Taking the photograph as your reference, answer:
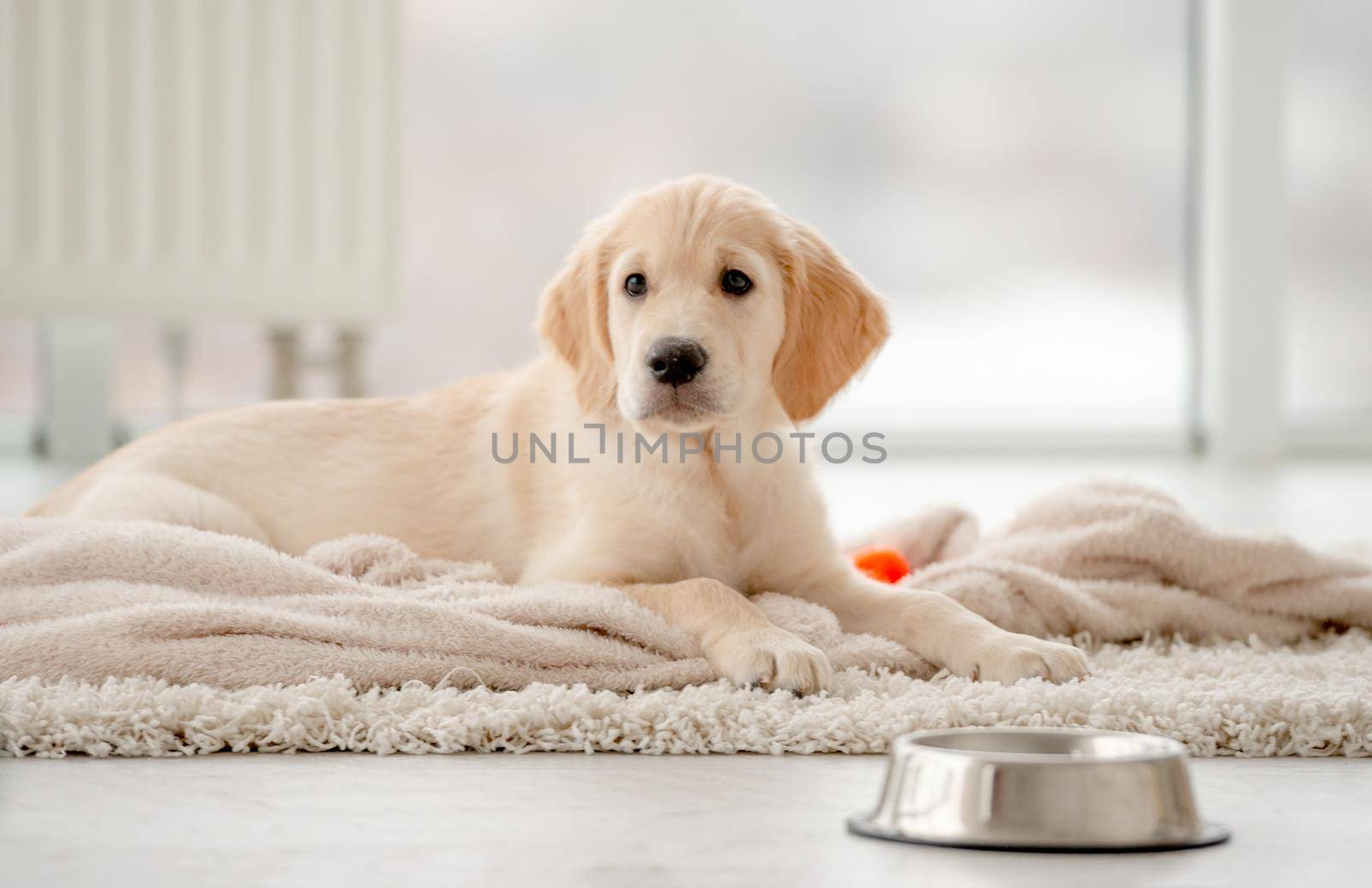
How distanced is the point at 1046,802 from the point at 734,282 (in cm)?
107

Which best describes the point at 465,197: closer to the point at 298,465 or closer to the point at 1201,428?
the point at 1201,428

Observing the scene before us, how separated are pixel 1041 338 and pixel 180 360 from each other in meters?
3.73

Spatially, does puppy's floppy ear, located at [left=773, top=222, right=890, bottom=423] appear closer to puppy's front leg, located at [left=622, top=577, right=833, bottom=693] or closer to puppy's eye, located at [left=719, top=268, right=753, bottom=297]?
puppy's eye, located at [left=719, top=268, right=753, bottom=297]

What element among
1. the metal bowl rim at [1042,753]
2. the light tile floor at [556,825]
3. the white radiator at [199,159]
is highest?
the white radiator at [199,159]

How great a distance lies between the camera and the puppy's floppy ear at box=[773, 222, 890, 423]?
2.10m

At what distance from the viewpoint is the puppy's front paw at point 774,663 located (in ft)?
5.37

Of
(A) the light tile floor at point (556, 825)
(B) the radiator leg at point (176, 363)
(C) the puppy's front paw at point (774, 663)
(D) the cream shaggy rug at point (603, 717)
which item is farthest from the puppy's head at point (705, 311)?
(B) the radiator leg at point (176, 363)

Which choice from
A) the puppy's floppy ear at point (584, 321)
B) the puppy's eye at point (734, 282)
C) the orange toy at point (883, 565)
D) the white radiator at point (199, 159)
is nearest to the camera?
the puppy's eye at point (734, 282)

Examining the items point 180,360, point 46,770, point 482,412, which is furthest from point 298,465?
point 180,360

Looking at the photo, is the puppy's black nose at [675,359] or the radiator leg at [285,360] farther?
the radiator leg at [285,360]

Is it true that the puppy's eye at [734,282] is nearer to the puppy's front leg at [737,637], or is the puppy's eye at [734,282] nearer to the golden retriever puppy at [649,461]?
the golden retriever puppy at [649,461]

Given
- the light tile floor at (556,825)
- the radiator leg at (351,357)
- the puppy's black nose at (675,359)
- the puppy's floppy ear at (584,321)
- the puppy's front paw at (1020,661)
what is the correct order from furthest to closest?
1. the radiator leg at (351,357)
2. the puppy's floppy ear at (584,321)
3. the puppy's black nose at (675,359)
4. the puppy's front paw at (1020,661)
5. the light tile floor at (556,825)

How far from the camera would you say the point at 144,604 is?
1664mm

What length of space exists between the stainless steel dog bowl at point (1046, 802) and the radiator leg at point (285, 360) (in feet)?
14.7
